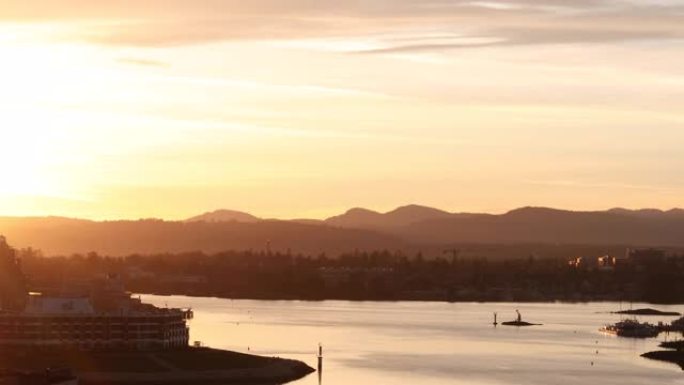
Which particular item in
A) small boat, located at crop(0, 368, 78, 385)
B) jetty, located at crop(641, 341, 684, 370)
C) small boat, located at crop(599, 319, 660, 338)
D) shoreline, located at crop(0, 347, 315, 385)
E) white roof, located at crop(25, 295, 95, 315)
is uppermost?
small boat, located at crop(599, 319, 660, 338)

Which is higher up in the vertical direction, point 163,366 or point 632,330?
point 632,330

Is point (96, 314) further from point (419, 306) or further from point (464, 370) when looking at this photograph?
point (419, 306)

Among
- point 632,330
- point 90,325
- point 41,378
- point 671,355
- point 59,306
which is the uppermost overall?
point 632,330

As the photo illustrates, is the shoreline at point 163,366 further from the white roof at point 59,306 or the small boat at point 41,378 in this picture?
the small boat at point 41,378

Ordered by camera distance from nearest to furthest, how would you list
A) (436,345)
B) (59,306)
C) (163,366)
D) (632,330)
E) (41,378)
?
(41,378) → (163,366) → (59,306) → (436,345) → (632,330)

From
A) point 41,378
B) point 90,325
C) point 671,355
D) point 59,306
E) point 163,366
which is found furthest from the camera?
point 671,355

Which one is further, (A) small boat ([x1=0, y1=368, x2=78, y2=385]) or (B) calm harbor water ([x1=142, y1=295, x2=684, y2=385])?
(B) calm harbor water ([x1=142, y1=295, x2=684, y2=385])

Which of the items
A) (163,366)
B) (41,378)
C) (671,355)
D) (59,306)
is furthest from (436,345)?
(41,378)

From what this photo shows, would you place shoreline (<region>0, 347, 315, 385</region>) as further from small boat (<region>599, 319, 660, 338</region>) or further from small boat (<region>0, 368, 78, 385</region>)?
small boat (<region>599, 319, 660, 338</region>)

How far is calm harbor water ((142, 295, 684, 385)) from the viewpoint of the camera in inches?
3533

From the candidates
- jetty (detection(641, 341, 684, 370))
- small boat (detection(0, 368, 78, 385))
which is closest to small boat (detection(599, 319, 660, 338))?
jetty (detection(641, 341, 684, 370))

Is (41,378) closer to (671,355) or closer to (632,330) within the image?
(671,355)

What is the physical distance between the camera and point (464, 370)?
92.6 m

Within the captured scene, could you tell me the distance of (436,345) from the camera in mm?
112812
